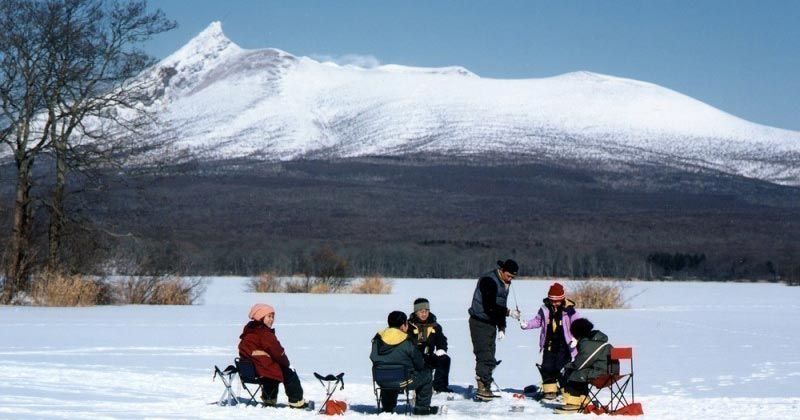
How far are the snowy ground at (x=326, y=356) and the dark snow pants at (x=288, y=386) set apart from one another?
0.17 metres

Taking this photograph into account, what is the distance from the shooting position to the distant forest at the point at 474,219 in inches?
2702

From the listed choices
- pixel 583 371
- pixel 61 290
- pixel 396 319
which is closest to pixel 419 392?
pixel 396 319

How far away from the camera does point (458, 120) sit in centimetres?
14062

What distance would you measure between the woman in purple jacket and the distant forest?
4188cm

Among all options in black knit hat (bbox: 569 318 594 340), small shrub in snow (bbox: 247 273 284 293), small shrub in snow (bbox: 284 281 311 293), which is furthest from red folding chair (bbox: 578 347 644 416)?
small shrub in snow (bbox: 284 281 311 293)

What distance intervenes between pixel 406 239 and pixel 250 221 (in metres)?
12.9

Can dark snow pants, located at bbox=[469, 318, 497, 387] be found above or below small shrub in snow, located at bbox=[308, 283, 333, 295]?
below

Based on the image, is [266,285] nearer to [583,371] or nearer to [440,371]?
[440,371]

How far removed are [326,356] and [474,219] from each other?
75.8 m

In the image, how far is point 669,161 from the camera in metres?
120

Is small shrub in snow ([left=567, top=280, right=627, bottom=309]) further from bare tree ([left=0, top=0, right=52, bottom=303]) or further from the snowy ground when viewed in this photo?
bare tree ([left=0, top=0, right=52, bottom=303])

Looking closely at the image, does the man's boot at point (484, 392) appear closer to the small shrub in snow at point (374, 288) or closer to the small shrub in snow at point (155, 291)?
the small shrub in snow at point (155, 291)

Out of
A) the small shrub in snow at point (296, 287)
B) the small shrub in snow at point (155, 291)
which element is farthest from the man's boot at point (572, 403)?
the small shrub in snow at point (296, 287)

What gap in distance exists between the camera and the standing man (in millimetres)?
13576
